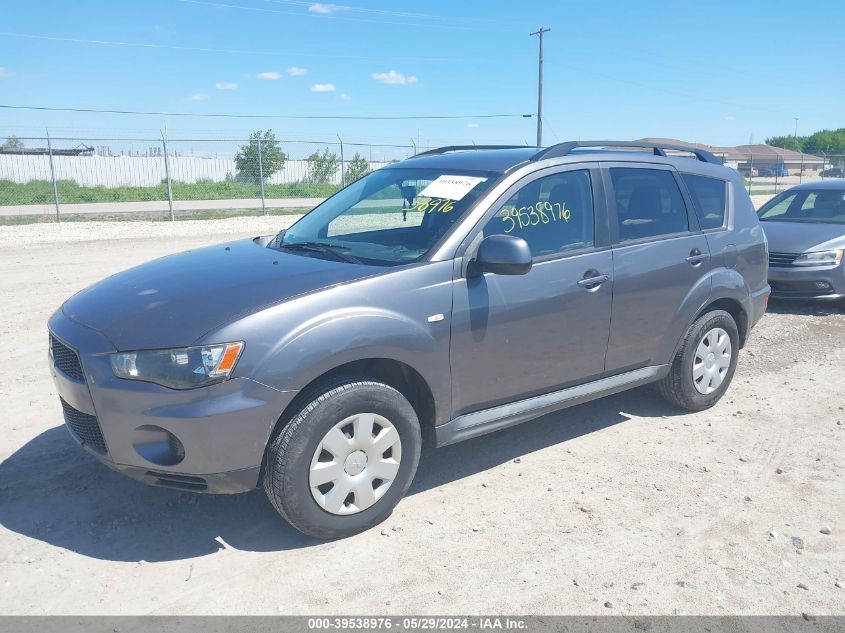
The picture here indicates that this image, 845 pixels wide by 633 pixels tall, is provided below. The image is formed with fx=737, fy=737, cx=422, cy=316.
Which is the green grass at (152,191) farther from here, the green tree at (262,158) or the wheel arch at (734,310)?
the wheel arch at (734,310)

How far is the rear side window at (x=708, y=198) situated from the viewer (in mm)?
5301

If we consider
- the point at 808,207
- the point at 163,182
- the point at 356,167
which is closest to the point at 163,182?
the point at 163,182

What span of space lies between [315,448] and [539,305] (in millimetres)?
1545

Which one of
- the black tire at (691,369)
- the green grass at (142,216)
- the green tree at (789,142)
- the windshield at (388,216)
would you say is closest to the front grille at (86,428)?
the windshield at (388,216)

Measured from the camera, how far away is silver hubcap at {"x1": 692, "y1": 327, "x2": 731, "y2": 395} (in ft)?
17.4

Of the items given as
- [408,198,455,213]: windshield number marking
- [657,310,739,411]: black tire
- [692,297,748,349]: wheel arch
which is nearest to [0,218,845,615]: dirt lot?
[657,310,739,411]: black tire

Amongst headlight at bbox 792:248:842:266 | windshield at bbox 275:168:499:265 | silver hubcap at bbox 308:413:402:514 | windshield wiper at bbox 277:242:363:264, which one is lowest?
silver hubcap at bbox 308:413:402:514

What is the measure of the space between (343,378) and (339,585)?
0.93 metres

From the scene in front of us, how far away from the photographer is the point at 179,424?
3.16 m

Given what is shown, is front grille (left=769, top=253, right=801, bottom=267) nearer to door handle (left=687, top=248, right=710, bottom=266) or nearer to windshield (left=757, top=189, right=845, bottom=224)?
windshield (left=757, top=189, right=845, bottom=224)

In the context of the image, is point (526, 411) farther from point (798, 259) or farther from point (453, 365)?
point (798, 259)

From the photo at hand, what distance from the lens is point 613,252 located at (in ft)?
15.1

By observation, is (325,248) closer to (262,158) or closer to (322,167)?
(262,158)

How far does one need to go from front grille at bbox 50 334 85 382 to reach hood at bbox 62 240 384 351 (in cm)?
16
